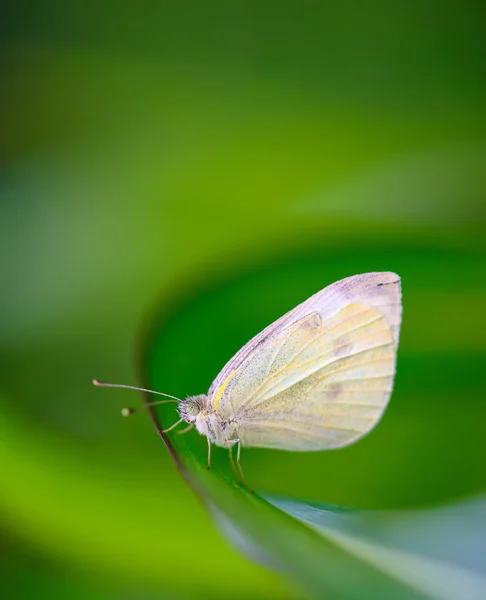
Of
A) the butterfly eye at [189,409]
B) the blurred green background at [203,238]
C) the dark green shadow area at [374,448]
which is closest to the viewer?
the dark green shadow area at [374,448]

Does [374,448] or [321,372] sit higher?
[321,372]

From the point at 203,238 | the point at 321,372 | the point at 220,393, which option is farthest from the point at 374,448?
the point at 203,238

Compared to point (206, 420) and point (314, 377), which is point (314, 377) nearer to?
point (314, 377)

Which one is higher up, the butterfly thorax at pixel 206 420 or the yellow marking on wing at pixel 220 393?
the yellow marking on wing at pixel 220 393

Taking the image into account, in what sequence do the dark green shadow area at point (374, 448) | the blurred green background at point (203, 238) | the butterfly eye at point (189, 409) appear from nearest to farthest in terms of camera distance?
the dark green shadow area at point (374, 448)
the blurred green background at point (203, 238)
the butterfly eye at point (189, 409)

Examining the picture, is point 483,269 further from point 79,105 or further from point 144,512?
point 79,105
